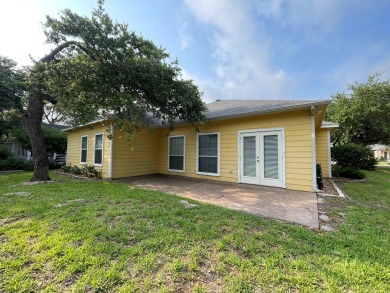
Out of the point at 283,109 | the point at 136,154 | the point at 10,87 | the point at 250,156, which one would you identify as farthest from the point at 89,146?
the point at 283,109

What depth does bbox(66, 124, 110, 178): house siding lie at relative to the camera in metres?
9.02

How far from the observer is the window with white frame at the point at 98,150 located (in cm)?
946

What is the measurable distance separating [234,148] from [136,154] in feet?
16.6

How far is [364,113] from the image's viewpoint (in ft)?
55.9

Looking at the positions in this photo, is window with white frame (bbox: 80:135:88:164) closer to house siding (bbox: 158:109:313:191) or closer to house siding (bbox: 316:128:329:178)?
house siding (bbox: 158:109:313:191)

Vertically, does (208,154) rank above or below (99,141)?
below

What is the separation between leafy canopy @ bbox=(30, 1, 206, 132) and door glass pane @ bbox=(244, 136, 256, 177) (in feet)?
8.96

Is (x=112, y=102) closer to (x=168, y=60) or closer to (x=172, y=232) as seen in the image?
(x=168, y=60)

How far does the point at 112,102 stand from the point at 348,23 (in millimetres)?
12198

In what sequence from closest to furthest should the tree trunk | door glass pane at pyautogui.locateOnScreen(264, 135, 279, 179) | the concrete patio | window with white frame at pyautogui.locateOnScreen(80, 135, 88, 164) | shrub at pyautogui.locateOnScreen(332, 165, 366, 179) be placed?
the concrete patio → door glass pane at pyautogui.locateOnScreen(264, 135, 279, 179) → the tree trunk → shrub at pyautogui.locateOnScreen(332, 165, 366, 179) → window with white frame at pyautogui.locateOnScreen(80, 135, 88, 164)

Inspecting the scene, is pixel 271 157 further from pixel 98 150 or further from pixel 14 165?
pixel 14 165

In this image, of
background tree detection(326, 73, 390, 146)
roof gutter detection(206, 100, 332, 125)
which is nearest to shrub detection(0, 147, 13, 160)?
roof gutter detection(206, 100, 332, 125)

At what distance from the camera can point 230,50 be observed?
445 inches

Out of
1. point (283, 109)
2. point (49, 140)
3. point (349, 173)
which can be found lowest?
point (349, 173)
